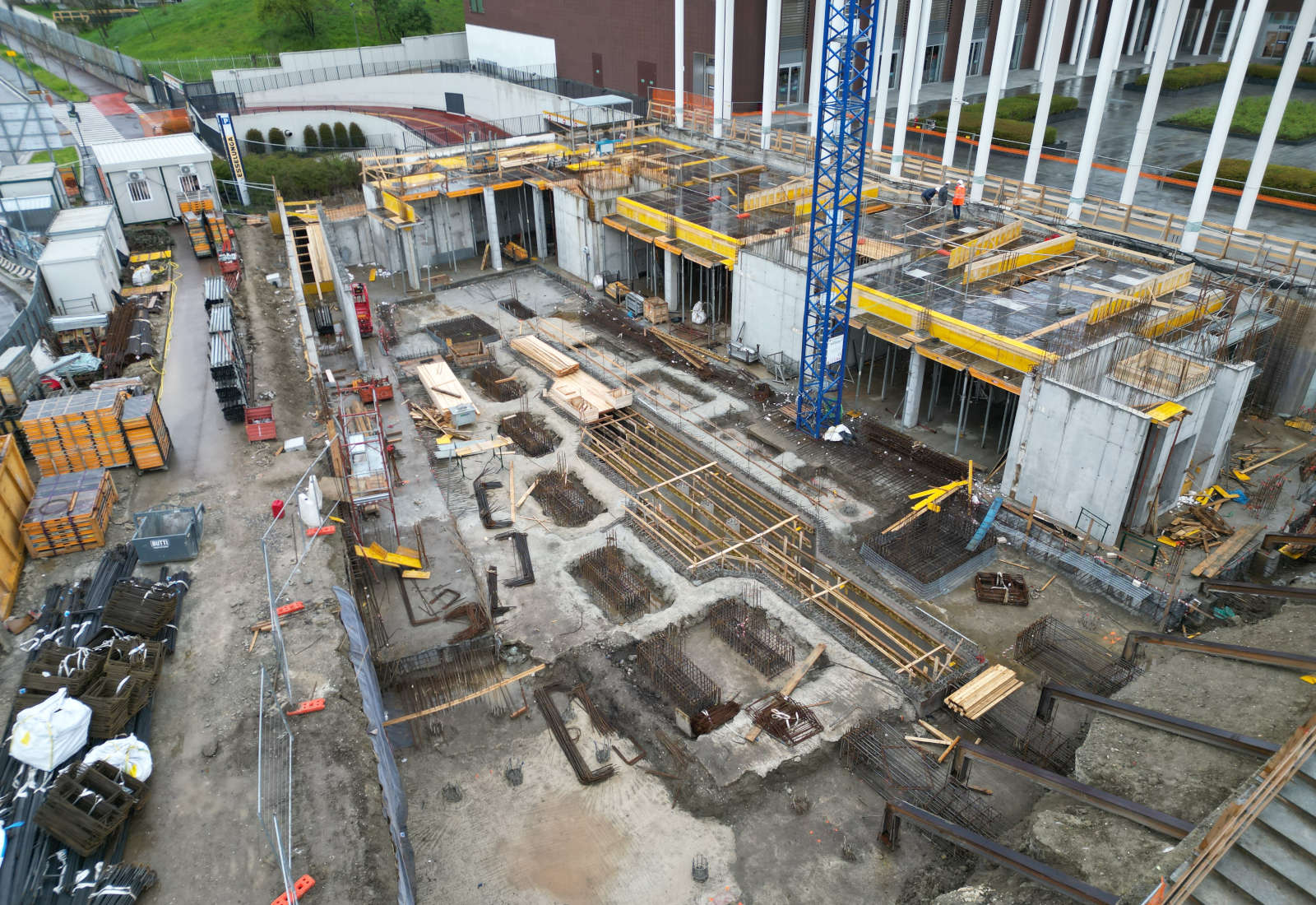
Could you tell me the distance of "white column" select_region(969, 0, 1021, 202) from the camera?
28.9 meters

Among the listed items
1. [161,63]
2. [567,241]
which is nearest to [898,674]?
[567,241]

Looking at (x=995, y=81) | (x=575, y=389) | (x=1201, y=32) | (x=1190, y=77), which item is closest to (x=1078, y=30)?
(x=1190, y=77)

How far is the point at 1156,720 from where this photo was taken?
43.5ft

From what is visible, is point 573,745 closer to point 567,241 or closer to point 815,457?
point 815,457

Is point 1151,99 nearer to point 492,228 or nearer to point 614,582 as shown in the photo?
point 614,582

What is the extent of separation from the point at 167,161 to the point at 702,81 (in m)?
26.4

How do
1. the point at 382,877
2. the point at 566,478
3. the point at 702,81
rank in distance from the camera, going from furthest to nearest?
the point at 702,81 → the point at 566,478 → the point at 382,877

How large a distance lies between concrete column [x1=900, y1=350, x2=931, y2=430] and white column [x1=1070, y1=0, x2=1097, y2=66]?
39571 mm

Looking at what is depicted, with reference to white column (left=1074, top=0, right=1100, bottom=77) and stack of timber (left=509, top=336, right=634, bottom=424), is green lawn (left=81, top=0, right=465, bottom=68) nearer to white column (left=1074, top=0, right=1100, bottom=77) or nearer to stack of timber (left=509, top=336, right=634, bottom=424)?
white column (left=1074, top=0, right=1100, bottom=77)

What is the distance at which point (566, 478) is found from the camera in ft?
76.9

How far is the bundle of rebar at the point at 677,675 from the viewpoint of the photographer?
16266 mm

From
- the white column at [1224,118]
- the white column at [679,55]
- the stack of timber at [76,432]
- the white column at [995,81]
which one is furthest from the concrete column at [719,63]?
the stack of timber at [76,432]

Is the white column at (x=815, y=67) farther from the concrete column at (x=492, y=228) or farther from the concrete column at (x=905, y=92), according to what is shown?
the concrete column at (x=492, y=228)

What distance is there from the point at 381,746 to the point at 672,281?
22756 millimetres
